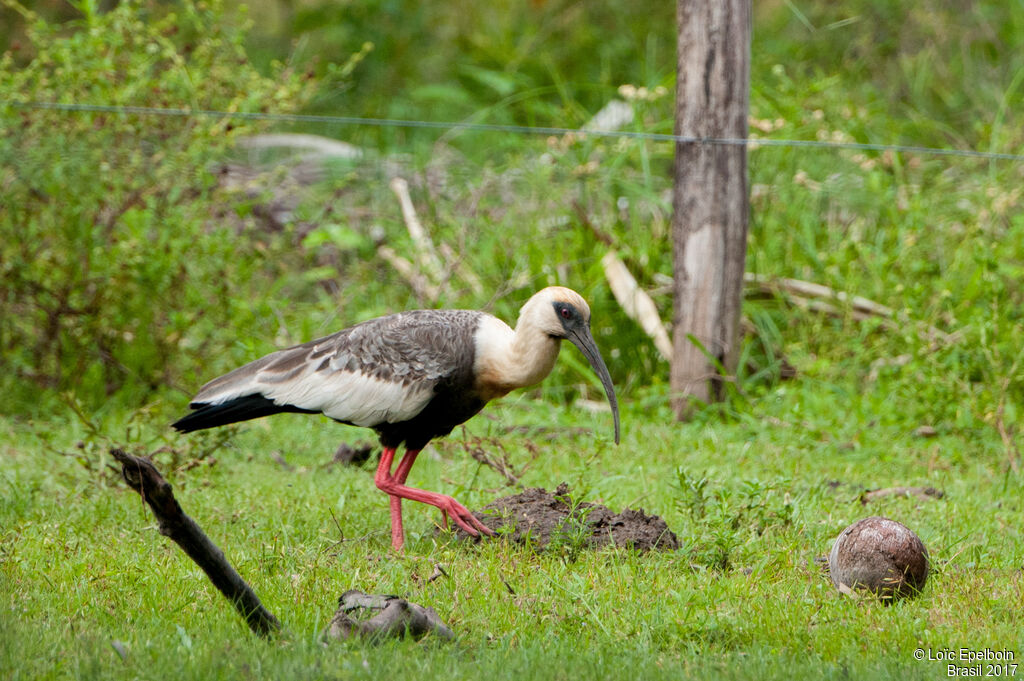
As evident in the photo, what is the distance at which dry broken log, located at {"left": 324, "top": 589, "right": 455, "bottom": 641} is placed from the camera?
3342 mm

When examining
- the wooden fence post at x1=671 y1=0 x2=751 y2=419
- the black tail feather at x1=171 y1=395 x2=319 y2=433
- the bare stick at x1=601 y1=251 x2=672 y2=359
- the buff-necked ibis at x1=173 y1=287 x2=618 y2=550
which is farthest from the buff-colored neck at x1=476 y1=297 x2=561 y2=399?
the bare stick at x1=601 y1=251 x2=672 y2=359

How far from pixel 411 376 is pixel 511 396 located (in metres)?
2.96

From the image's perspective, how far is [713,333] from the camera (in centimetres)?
734

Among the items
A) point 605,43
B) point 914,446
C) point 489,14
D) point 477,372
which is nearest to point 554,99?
point 605,43

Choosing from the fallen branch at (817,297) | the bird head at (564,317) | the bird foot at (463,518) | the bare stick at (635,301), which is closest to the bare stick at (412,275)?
the bare stick at (635,301)

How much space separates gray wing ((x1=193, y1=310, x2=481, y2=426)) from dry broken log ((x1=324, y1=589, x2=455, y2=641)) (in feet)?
4.80

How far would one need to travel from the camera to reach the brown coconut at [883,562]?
386cm

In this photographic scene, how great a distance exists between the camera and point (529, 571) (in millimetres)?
4188

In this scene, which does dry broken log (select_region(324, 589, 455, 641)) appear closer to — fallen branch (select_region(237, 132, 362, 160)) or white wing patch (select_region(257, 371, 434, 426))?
white wing patch (select_region(257, 371, 434, 426))

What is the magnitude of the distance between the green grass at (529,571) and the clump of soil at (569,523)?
0.10 meters

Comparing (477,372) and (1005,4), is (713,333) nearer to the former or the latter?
(477,372)

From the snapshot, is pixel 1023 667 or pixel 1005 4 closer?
pixel 1023 667

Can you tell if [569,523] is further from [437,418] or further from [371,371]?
[371,371]

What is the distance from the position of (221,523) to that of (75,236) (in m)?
3.23
